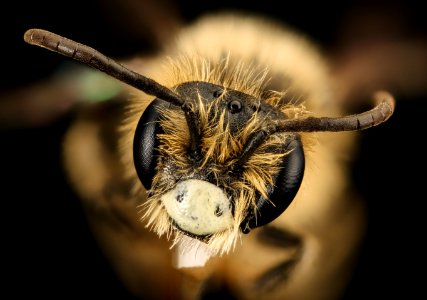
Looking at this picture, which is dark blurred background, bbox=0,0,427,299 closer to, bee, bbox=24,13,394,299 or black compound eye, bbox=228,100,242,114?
bee, bbox=24,13,394,299

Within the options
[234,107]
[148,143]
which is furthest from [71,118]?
[234,107]

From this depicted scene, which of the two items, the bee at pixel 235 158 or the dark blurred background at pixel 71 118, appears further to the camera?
the dark blurred background at pixel 71 118

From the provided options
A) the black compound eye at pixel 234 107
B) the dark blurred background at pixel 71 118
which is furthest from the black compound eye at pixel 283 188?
the dark blurred background at pixel 71 118

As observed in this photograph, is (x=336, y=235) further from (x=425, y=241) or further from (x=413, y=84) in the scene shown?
(x=413, y=84)

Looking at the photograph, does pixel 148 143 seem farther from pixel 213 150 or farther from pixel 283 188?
pixel 283 188

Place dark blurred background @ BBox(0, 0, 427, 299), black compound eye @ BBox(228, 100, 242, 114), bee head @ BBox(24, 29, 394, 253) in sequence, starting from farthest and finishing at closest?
1. dark blurred background @ BBox(0, 0, 427, 299)
2. black compound eye @ BBox(228, 100, 242, 114)
3. bee head @ BBox(24, 29, 394, 253)

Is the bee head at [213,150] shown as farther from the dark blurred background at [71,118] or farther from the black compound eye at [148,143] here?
the dark blurred background at [71,118]

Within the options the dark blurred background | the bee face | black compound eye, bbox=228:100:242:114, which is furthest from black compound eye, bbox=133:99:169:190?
the dark blurred background

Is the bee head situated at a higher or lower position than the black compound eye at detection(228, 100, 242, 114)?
lower

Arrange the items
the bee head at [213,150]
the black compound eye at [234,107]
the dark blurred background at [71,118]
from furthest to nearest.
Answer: the dark blurred background at [71,118] < the black compound eye at [234,107] < the bee head at [213,150]
